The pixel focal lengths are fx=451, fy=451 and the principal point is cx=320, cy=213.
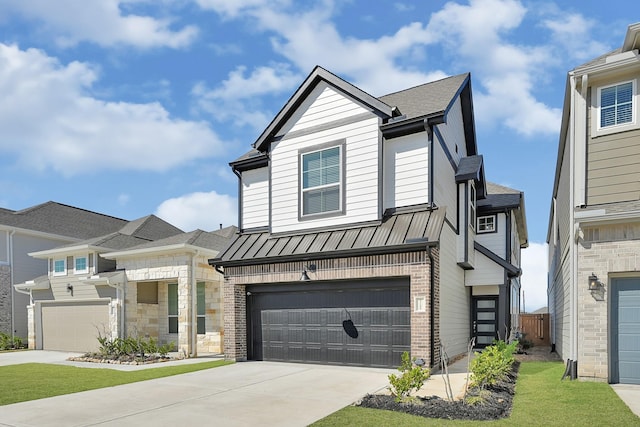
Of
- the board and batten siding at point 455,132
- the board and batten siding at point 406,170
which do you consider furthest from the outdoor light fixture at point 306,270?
the board and batten siding at point 455,132

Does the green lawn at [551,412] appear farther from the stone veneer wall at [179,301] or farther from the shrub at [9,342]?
the shrub at [9,342]

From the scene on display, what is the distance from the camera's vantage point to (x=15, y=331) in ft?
69.2

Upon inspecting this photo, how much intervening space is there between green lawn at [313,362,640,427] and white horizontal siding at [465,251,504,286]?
6007 millimetres

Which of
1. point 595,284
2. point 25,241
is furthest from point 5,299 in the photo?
point 595,284

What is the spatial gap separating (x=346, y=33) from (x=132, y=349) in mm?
11418

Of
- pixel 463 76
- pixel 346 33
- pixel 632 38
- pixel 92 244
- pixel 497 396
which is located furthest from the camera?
pixel 92 244

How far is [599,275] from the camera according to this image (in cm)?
867

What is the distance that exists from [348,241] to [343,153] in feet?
8.01

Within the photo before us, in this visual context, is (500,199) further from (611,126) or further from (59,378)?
(59,378)

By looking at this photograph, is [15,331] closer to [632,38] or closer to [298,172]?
[298,172]

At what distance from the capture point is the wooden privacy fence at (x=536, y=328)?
19.1 meters

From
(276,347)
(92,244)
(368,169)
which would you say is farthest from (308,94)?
(92,244)

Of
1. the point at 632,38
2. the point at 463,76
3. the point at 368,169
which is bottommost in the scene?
the point at 368,169

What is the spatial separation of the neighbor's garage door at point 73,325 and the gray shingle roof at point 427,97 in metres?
12.8
